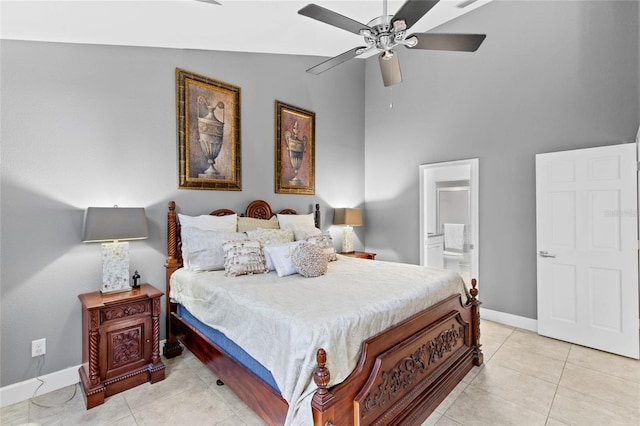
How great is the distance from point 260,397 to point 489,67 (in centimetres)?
449

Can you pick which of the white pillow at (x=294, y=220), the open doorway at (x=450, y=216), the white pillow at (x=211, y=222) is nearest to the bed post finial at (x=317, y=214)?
the white pillow at (x=294, y=220)

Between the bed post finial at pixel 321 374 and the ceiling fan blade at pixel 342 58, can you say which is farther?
the ceiling fan blade at pixel 342 58

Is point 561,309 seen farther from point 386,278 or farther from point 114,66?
point 114,66

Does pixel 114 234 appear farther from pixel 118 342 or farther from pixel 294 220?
pixel 294 220

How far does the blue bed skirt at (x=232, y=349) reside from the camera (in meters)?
1.82

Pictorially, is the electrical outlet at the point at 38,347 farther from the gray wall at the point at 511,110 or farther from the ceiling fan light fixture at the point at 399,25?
the gray wall at the point at 511,110

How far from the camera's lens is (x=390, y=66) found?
107 inches

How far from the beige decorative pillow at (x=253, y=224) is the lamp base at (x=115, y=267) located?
1143 millimetres

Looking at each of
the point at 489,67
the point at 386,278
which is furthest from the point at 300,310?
the point at 489,67

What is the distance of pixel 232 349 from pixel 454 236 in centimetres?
346

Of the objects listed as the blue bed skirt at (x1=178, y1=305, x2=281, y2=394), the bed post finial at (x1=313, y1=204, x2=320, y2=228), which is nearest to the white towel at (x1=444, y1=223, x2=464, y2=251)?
the bed post finial at (x1=313, y1=204, x2=320, y2=228)

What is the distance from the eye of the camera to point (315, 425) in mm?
1423

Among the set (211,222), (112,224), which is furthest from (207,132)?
(112,224)

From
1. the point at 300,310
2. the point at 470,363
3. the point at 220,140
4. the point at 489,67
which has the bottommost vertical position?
the point at 470,363
